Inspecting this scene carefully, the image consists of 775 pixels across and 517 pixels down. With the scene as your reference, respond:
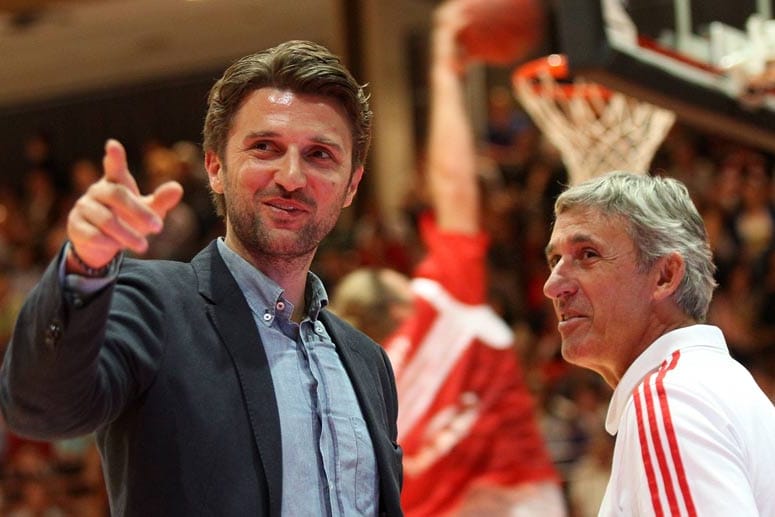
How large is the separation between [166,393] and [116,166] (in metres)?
0.49

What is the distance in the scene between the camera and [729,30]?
4184 millimetres

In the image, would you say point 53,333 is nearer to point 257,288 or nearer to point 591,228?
point 257,288

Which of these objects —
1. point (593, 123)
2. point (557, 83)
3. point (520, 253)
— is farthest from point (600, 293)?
point (520, 253)

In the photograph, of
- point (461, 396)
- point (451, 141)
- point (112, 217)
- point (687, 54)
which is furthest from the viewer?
point (451, 141)

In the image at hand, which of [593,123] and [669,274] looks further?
[593,123]

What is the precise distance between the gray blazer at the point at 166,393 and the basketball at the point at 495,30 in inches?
107

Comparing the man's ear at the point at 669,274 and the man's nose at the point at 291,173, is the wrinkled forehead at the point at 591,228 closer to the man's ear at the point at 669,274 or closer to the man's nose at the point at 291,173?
the man's ear at the point at 669,274

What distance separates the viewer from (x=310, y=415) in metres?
2.08

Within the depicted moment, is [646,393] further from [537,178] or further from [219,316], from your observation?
[537,178]

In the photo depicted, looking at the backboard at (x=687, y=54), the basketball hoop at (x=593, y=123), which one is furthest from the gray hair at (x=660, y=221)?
the basketball hoop at (x=593, y=123)

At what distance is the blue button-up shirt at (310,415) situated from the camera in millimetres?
2020

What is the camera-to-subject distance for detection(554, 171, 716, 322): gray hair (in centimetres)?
232

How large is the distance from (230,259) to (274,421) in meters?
0.34

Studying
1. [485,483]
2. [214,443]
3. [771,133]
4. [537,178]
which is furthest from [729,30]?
[537,178]
